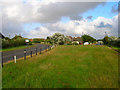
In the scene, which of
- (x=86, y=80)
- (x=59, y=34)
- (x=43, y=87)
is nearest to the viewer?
(x=43, y=87)

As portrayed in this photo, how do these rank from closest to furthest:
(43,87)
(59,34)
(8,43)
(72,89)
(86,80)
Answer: (72,89) < (43,87) < (86,80) < (8,43) < (59,34)

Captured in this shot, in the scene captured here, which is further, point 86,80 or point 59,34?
point 59,34

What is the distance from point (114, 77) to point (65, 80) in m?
2.31

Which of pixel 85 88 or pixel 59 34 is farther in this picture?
pixel 59 34

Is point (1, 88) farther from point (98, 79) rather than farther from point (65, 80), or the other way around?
point (98, 79)

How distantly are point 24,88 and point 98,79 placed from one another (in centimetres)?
322

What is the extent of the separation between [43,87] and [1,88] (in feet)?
5.55

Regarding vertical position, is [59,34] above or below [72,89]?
above

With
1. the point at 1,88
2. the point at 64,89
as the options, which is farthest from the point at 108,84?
the point at 1,88

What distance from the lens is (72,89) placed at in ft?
13.5

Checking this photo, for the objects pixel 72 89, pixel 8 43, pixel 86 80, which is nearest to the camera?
pixel 72 89

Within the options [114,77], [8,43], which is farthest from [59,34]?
[114,77]

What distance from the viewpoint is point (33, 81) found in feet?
16.4

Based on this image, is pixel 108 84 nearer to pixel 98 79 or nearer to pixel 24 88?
pixel 98 79
